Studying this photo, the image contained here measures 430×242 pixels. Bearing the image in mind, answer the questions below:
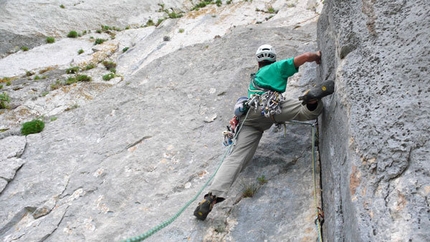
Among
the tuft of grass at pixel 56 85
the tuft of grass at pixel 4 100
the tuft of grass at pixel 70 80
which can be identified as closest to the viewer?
the tuft of grass at pixel 4 100

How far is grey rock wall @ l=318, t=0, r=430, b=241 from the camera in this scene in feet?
9.57

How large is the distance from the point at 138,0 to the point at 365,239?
21.9 meters

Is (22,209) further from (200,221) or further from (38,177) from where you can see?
(200,221)

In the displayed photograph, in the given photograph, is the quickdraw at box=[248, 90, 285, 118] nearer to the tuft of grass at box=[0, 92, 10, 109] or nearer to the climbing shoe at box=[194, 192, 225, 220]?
the climbing shoe at box=[194, 192, 225, 220]

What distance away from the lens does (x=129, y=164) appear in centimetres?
706

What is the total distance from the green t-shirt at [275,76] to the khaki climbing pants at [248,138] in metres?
0.31

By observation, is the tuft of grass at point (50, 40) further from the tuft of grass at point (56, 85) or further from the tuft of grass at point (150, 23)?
the tuft of grass at point (56, 85)

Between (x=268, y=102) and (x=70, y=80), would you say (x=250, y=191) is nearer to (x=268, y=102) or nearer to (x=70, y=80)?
(x=268, y=102)

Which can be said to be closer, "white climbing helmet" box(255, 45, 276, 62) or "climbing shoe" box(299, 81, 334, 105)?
"climbing shoe" box(299, 81, 334, 105)

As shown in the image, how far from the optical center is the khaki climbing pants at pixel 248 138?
207 inches

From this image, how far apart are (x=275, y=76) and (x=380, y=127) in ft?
8.69

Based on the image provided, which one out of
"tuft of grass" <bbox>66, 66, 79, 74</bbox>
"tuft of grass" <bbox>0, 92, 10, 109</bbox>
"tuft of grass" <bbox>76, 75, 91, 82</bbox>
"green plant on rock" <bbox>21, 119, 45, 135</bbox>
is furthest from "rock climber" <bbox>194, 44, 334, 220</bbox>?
"tuft of grass" <bbox>66, 66, 79, 74</bbox>

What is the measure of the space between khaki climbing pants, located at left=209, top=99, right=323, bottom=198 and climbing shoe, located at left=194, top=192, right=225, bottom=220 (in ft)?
0.25

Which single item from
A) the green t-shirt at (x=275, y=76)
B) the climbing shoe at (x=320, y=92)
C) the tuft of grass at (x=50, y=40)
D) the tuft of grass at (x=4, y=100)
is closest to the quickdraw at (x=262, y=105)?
the green t-shirt at (x=275, y=76)
